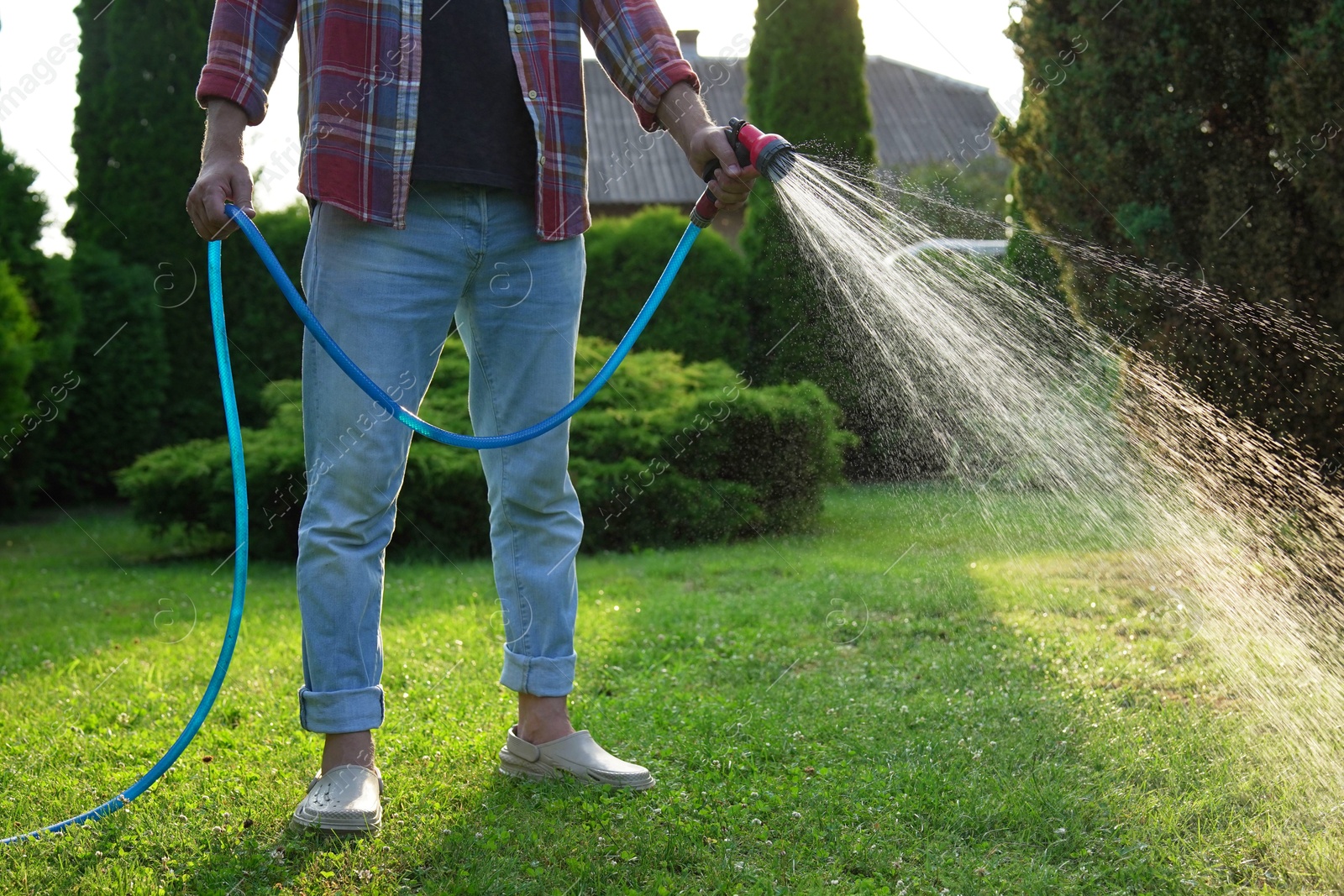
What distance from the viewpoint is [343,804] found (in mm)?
A: 1979

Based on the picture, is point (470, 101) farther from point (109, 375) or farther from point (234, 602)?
point (109, 375)

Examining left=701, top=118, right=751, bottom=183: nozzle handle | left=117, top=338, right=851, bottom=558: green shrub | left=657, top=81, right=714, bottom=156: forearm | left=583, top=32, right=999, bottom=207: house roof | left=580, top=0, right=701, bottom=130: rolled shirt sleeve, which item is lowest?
left=117, top=338, right=851, bottom=558: green shrub

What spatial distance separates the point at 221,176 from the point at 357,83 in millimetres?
300

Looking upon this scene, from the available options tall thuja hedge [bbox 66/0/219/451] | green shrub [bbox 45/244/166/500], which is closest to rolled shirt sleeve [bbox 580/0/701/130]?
green shrub [bbox 45/244/166/500]

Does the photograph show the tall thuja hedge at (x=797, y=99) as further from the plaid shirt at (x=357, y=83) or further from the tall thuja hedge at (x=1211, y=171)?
the plaid shirt at (x=357, y=83)

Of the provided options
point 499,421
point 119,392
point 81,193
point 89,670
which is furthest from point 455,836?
point 81,193

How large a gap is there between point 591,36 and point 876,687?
6.08ft

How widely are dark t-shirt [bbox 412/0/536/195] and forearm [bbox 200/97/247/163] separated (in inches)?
13.1

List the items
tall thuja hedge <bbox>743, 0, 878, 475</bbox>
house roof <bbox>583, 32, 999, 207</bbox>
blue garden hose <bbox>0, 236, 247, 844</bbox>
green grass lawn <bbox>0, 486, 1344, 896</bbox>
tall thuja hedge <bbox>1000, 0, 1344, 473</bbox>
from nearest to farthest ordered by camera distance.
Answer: green grass lawn <bbox>0, 486, 1344, 896</bbox> → blue garden hose <bbox>0, 236, 247, 844</bbox> → tall thuja hedge <bbox>1000, 0, 1344, 473</bbox> → tall thuja hedge <bbox>743, 0, 878, 475</bbox> → house roof <bbox>583, 32, 999, 207</bbox>

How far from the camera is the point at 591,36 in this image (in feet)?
7.82

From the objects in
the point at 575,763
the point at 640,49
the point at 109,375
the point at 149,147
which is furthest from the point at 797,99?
the point at 575,763

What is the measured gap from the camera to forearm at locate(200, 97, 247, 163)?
2.03m

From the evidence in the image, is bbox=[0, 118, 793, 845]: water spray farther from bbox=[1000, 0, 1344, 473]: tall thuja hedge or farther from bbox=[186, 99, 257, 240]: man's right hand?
bbox=[1000, 0, 1344, 473]: tall thuja hedge

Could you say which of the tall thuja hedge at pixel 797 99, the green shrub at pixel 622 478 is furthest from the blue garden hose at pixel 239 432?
the tall thuja hedge at pixel 797 99
